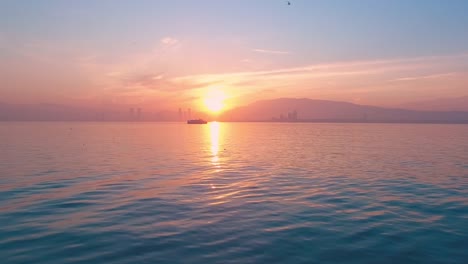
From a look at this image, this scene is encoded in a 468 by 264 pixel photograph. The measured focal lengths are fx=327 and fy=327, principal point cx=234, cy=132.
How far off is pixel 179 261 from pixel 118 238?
13.9 ft

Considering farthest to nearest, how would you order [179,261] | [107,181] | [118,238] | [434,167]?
[434,167] → [107,181] → [118,238] → [179,261]

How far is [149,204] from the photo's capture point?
22656mm

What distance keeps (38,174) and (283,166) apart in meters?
28.7

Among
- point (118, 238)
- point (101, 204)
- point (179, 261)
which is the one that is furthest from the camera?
point (101, 204)

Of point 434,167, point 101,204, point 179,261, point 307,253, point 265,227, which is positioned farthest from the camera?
point 434,167

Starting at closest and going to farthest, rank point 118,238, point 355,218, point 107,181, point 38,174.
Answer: point 118,238 → point 355,218 → point 107,181 → point 38,174

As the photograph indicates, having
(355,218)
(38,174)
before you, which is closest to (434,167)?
(355,218)

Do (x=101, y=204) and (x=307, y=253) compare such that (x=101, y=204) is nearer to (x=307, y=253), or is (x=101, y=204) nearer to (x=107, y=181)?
(x=107, y=181)

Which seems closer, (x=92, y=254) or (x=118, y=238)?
(x=92, y=254)

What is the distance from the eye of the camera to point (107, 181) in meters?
31.8

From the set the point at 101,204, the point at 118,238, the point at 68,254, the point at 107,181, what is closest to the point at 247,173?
the point at 107,181

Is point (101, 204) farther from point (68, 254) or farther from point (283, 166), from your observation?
point (283, 166)

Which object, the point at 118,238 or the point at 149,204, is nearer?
the point at 118,238

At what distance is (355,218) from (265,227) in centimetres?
570
